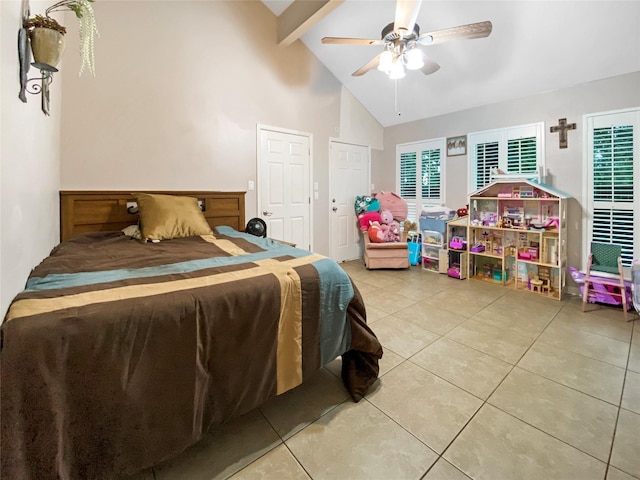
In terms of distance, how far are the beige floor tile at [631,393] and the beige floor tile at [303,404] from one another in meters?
1.49

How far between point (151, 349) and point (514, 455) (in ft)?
5.08

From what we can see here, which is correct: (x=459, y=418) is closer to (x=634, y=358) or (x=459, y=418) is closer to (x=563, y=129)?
(x=634, y=358)

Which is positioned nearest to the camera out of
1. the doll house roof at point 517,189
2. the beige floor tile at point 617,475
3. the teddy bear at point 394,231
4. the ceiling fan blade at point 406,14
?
the beige floor tile at point 617,475

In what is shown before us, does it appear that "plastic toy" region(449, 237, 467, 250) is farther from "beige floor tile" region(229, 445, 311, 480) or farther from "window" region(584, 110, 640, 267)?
"beige floor tile" region(229, 445, 311, 480)

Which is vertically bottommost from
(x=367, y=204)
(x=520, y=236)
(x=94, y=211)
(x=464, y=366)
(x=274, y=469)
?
(x=274, y=469)

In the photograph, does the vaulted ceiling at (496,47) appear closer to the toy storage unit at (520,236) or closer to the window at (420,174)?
the window at (420,174)

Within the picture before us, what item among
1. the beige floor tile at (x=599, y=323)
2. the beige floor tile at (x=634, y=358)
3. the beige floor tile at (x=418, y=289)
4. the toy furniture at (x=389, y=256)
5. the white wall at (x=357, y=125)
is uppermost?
the white wall at (x=357, y=125)

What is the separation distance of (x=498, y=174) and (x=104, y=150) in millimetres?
4276

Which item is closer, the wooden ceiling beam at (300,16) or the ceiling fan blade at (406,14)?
the ceiling fan blade at (406,14)

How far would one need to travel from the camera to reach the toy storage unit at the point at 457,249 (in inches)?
152

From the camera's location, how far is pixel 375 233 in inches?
167

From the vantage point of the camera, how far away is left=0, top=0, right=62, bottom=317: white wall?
1000mm

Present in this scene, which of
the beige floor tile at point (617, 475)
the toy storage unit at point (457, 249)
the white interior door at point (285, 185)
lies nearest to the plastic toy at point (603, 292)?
the toy storage unit at point (457, 249)

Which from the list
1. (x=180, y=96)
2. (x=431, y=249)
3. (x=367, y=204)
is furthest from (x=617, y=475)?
(x=180, y=96)
